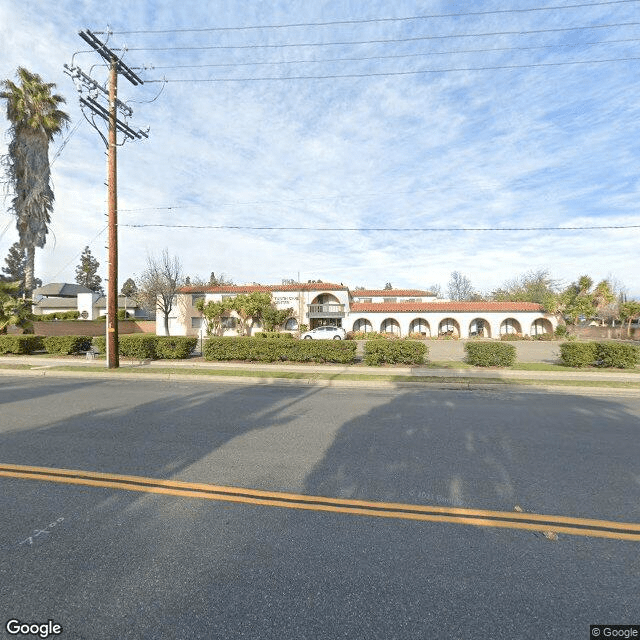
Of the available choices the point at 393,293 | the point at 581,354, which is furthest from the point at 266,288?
the point at 581,354

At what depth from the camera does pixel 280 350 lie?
15602 mm

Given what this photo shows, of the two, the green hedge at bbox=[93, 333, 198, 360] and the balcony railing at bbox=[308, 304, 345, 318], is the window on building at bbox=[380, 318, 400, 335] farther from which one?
the green hedge at bbox=[93, 333, 198, 360]

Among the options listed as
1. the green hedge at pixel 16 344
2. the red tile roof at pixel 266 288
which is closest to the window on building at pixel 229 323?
the red tile roof at pixel 266 288

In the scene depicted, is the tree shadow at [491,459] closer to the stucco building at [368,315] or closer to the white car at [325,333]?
the white car at [325,333]

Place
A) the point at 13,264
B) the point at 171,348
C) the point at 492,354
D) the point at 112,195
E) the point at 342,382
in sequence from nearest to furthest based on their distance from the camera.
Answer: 1. the point at 342,382
2. the point at 112,195
3. the point at 492,354
4. the point at 171,348
5. the point at 13,264

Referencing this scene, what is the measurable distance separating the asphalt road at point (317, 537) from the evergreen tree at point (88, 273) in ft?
278

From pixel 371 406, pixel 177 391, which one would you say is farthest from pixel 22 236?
pixel 371 406

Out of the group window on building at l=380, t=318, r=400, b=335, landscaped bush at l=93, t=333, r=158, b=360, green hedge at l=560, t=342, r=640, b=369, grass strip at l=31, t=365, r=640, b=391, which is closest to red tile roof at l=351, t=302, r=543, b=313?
window on building at l=380, t=318, r=400, b=335

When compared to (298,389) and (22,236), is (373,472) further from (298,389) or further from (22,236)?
(22,236)

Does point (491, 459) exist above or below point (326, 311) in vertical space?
below

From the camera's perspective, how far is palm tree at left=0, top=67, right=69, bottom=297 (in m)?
25.3

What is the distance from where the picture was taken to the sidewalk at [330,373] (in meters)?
11.2

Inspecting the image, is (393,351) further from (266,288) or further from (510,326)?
(510,326)

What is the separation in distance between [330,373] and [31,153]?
29.4m
